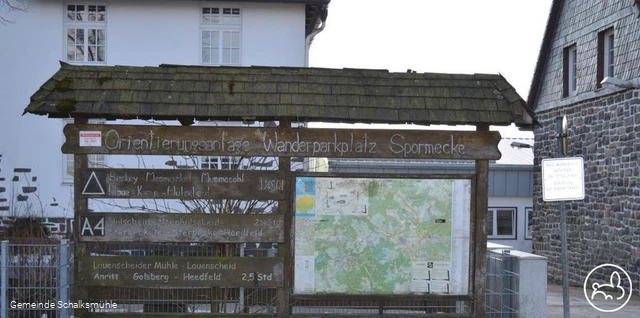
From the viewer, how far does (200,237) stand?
380 inches

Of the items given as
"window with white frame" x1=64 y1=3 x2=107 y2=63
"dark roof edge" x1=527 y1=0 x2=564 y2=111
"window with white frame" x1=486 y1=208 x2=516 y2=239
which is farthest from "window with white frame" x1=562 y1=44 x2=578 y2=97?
"window with white frame" x1=486 y1=208 x2=516 y2=239

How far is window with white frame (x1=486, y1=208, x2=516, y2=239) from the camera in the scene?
3631cm

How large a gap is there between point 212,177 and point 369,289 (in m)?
2.22

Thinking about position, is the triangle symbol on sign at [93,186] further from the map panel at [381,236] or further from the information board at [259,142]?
the map panel at [381,236]

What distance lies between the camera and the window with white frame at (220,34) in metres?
21.8

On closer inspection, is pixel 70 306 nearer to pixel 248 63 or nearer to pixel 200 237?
pixel 200 237

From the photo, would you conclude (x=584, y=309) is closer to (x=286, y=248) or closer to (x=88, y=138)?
(x=286, y=248)

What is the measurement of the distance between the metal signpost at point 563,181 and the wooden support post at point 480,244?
0.71 metres

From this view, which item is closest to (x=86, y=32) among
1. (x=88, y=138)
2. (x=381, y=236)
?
(x=88, y=138)

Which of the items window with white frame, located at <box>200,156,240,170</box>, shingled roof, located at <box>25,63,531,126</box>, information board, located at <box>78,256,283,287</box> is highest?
shingled roof, located at <box>25,63,531,126</box>

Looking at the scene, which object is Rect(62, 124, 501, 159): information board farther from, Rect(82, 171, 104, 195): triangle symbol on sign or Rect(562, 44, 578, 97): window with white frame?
Rect(562, 44, 578, 97): window with white frame

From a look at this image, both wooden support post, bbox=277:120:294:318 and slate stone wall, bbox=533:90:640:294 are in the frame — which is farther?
slate stone wall, bbox=533:90:640:294

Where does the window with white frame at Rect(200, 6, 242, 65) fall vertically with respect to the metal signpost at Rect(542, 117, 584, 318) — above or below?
above

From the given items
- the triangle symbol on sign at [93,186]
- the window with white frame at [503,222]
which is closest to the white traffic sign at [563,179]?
the triangle symbol on sign at [93,186]
